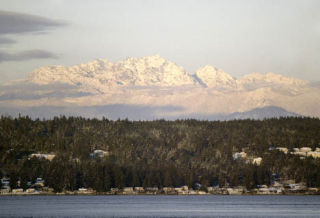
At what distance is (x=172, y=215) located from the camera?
19612 centimetres

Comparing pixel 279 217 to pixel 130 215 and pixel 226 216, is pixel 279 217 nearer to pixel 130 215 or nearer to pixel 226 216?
pixel 226 216

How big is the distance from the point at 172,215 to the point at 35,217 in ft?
133

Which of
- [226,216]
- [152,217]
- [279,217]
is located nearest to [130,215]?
[152,217]

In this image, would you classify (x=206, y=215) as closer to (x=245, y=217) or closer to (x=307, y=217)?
(x=245, y=217)

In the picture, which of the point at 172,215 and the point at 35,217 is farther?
the point at 172,215

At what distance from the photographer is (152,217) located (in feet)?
614

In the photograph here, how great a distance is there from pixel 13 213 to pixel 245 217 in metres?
66.9

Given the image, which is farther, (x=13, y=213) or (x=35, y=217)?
(x=13, y=213)

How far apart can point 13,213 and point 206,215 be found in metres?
56.2

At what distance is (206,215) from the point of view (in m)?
198

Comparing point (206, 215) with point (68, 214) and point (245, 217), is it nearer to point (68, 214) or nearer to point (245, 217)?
point (245, 217)

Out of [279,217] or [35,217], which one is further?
[279,217]

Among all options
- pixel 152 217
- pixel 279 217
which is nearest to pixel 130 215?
pixel 152 217

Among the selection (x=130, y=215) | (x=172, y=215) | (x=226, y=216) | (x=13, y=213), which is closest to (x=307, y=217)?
(x=226, y=216)
